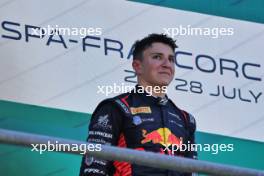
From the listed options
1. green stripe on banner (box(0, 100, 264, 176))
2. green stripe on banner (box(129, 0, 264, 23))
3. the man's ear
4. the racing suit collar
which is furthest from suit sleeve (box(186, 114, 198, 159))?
green stripe on banner (box(129, 0, 264, 23))

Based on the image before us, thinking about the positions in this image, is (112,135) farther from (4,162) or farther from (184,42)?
(184,42)

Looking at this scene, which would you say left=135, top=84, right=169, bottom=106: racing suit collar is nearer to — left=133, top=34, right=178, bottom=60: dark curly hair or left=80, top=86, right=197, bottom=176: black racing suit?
left=80, top=86, right=197, bottom=176: black racing suit

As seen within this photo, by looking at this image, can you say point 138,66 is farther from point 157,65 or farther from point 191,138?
point 191,138

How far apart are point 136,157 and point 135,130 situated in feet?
1.94

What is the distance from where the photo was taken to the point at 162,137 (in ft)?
7.68

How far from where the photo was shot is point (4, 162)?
9.04 ft

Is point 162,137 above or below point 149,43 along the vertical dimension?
below

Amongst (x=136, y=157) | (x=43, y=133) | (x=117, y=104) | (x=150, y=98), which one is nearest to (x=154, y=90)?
(x=150, y=98)

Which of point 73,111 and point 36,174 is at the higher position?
point 73,111

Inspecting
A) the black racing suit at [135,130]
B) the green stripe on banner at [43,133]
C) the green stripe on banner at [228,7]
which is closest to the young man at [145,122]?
the black racing suit at [135,130]

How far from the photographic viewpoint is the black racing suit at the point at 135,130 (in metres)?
2.27

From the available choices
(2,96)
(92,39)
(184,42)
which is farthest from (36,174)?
(184,42)

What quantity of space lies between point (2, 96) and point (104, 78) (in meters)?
0.37

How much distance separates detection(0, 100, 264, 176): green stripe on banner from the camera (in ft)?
9.05
